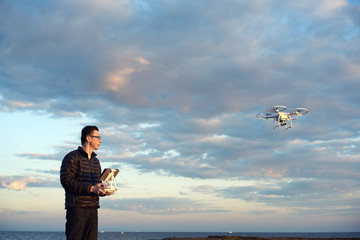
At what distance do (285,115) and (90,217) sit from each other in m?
50.5

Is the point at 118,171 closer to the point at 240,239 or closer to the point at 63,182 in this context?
the point at 63,182

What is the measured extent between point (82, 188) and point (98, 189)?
30cm

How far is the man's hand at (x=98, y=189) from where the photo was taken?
6.81 metres

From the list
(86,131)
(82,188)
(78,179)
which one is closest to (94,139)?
(86,131)

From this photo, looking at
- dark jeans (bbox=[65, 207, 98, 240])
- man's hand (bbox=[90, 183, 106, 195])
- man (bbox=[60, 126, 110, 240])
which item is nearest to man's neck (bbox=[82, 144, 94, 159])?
man (bbox=[60, 126, 110, 240])

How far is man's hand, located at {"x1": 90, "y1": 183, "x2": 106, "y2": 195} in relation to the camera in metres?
6.81

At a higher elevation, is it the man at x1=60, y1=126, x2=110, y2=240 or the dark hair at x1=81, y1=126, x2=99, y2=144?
the dark hair at x1=81, y1=126, x2=99, y2=144

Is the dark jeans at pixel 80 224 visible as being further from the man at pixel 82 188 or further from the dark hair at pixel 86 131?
the dark hair at pixel 86 131

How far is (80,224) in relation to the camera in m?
6.96

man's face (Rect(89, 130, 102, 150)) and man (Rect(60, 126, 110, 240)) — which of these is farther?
man's face (Rect(89, 130, 102, 150))

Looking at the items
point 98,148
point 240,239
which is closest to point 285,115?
point 240,239

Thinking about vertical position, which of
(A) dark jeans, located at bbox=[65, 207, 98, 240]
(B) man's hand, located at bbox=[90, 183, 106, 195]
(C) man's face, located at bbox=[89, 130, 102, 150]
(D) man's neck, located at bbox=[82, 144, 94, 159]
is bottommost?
(A) dark jeans, located at bbox=[65, 207, 98, 240]

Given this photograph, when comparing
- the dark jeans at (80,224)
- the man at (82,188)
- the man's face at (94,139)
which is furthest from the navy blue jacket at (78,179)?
the man's face at (94,139)

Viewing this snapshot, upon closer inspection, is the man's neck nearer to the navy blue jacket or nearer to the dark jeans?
the navy blue jacket
